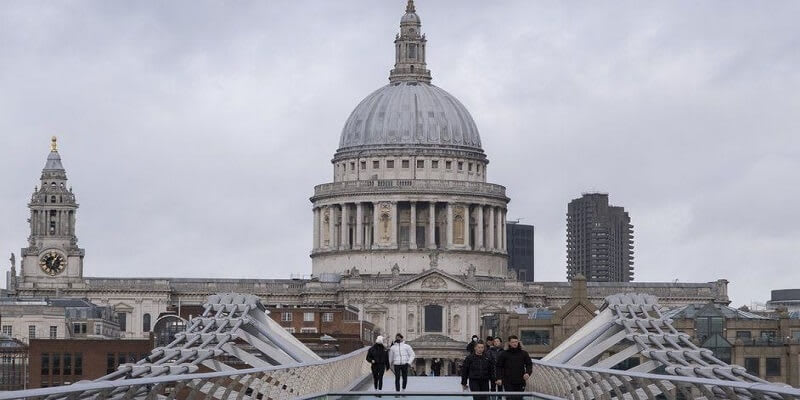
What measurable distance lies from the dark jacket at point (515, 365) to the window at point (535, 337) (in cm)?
10328

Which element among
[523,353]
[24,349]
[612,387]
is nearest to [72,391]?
[612,387]

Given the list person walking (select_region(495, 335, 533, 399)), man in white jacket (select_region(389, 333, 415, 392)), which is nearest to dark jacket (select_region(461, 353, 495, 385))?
person walking (select_region(495, 335, 533, 399))

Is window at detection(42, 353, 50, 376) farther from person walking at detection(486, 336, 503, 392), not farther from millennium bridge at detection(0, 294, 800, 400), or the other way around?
person walking at detection(486, 336, 503, 392)

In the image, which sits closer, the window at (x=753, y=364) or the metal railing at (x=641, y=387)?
the metal railing at (x=641, y=387)

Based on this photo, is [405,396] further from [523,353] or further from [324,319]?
[324,319]

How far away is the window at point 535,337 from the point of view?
150 meters

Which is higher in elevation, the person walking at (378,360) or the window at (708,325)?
the window at (708,325)

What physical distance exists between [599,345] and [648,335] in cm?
269

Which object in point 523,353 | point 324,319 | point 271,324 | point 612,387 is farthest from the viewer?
point 324,319

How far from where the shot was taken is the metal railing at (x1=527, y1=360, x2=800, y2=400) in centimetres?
3366

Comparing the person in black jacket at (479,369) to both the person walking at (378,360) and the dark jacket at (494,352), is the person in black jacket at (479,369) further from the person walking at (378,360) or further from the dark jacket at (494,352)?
the person walking at (378,360)

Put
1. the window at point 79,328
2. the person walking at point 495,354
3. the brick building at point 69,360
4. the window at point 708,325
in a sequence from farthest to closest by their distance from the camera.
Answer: the window at point 79,328 < the brick building at point 69,360 < the window at point 708,325 < the person walking at point 495,354

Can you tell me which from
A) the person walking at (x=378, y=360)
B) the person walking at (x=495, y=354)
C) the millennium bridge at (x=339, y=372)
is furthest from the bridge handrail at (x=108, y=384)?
the person walking at (x=378, y=360)

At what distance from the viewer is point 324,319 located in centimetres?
17438
